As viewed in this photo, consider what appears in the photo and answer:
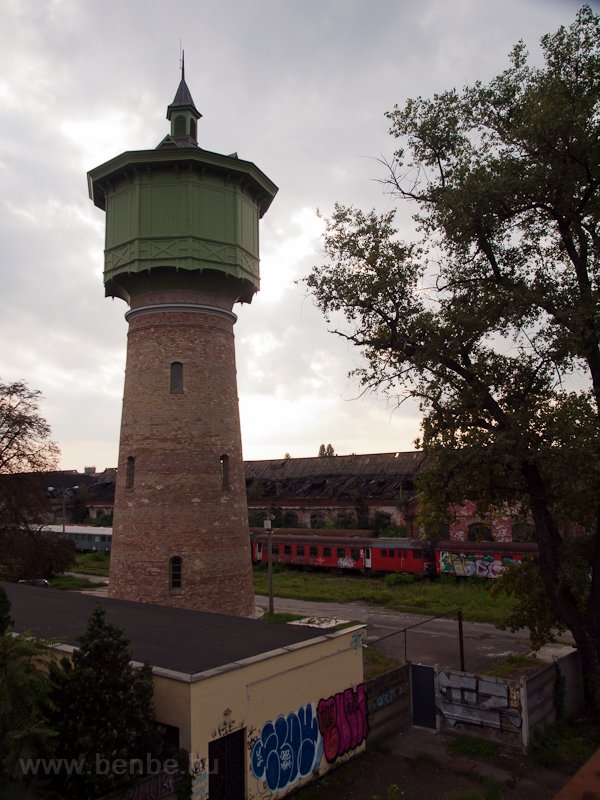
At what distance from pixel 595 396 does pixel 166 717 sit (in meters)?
10.6

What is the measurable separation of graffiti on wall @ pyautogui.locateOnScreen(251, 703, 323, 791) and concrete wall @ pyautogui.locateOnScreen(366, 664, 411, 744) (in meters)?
1.89

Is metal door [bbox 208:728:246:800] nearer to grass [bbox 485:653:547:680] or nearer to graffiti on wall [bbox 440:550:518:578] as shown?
grass [bbox 485:653:547:680]

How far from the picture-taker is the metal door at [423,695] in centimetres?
1378

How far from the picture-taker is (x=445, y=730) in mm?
13547

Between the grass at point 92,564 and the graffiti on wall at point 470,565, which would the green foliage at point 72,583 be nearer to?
the grass at point 92,564

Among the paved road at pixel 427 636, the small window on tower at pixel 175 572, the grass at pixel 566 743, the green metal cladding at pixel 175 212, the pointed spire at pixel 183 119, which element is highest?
the pointed spire at pixel 183 119

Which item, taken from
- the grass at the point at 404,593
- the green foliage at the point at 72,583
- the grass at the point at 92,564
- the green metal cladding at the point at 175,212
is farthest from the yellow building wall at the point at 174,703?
the grass at the point at 92,564

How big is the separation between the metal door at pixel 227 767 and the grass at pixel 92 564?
106 ft

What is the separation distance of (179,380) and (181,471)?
2769mm

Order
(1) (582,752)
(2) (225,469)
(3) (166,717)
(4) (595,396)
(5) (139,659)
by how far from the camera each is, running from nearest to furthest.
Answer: (3) (166,717), (5) (139,659), (1) (582,752), (4) (595,396), (2) (225,469)

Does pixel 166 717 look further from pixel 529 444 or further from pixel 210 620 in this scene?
pixel 529 444

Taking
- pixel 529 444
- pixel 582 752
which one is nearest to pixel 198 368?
pixel 529 444

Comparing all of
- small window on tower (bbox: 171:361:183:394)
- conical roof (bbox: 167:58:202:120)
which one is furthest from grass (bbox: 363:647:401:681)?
conical roof (bbox: 167:58:202:120)

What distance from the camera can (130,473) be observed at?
18828 mm
